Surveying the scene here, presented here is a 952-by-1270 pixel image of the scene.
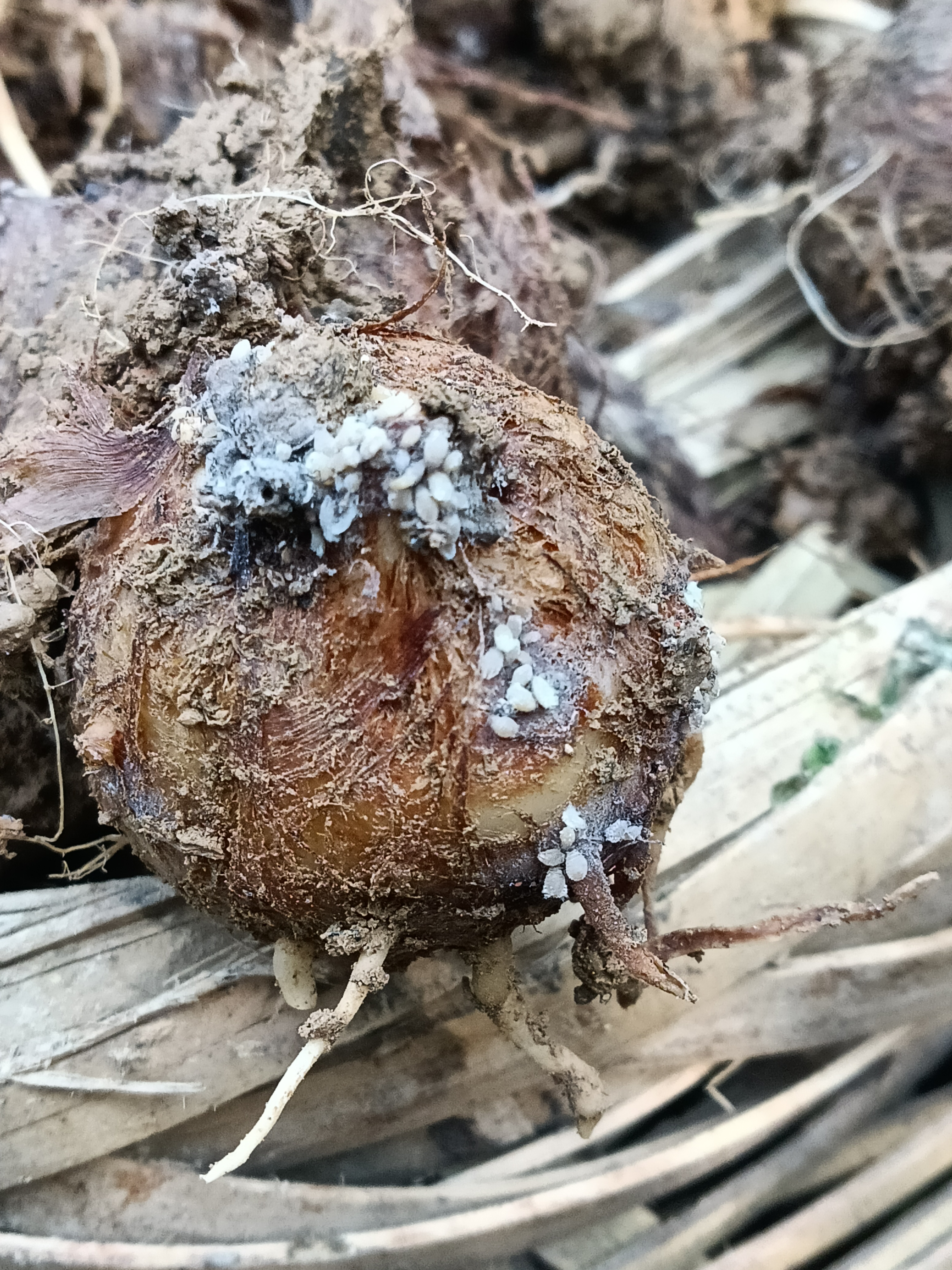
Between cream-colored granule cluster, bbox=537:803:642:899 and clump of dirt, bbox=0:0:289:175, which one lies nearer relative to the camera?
cream-colored granule cluster, bbox=537:803:642:899

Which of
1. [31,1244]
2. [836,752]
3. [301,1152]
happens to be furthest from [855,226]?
[31,1244]

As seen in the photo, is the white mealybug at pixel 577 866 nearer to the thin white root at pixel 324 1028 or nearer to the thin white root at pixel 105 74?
the thin white root at pixel 324 1028

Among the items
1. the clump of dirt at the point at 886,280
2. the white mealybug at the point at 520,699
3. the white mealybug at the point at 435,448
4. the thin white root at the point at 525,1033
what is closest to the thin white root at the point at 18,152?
the white mealybug at the point at 435,448

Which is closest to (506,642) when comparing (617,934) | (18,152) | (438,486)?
(438,486)

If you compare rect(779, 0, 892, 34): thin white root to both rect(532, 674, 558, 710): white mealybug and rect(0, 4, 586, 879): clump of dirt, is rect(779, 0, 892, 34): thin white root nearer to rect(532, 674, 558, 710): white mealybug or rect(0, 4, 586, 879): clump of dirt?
rect(0, 4, 586, 879): clump of dirt

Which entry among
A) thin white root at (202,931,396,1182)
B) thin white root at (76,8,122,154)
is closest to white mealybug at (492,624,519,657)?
thin white root at (202,931,396,1182)
